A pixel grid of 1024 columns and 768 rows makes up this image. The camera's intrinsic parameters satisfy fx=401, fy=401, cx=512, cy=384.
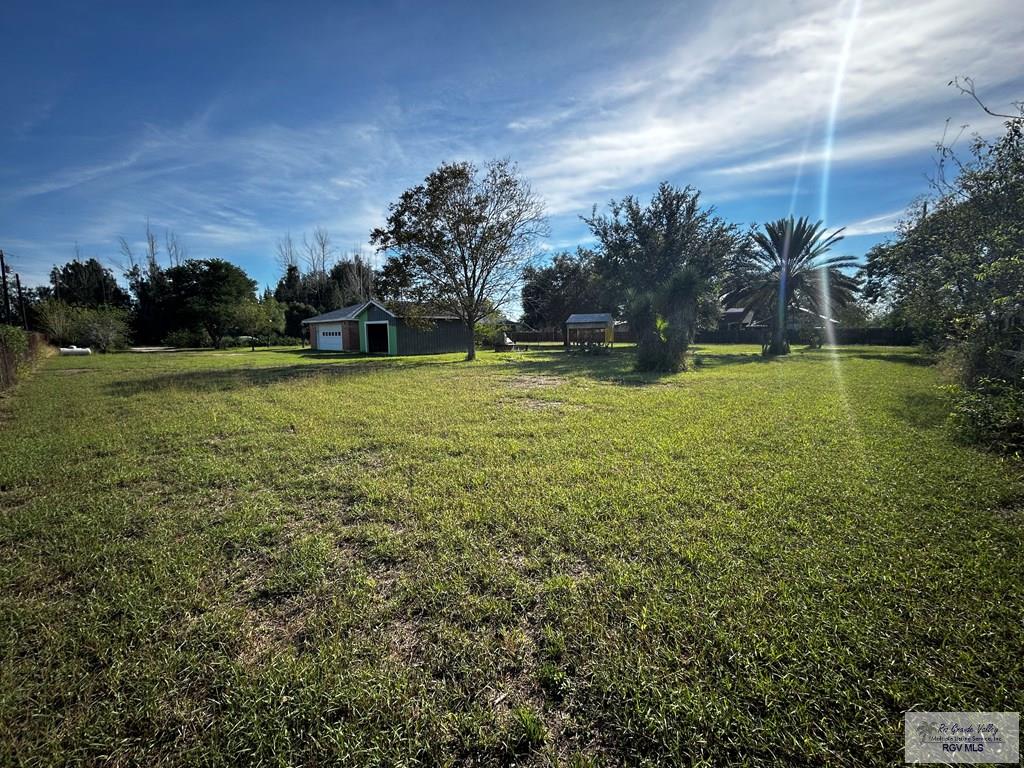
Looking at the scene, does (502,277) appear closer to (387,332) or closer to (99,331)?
(387,332)

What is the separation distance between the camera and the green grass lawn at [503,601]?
172 cm

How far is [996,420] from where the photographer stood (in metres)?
5.49

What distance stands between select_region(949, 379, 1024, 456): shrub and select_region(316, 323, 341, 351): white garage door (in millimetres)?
30861

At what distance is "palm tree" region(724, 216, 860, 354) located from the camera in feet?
78.5

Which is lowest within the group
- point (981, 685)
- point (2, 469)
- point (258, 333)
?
point (981, 685)

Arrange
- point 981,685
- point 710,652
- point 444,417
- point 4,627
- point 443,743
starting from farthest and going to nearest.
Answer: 1. point 444,417
2. point 4,627
3. point 710,652
4. point 981,685
5. point 443,743

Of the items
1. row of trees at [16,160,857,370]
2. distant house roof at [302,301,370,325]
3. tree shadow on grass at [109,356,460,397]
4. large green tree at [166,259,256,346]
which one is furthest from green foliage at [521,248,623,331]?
tree shadow on grass at [109,356,460,397]

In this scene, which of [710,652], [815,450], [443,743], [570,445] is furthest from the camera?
[570,445]

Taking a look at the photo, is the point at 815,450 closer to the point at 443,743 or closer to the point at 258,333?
the point at 443,743

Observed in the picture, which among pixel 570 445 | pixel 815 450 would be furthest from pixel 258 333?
pixel 815 450

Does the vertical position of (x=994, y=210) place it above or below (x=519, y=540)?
above

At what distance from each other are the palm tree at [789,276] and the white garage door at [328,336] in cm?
2847

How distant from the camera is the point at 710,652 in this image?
209cm

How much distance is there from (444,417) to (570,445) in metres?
2.84
